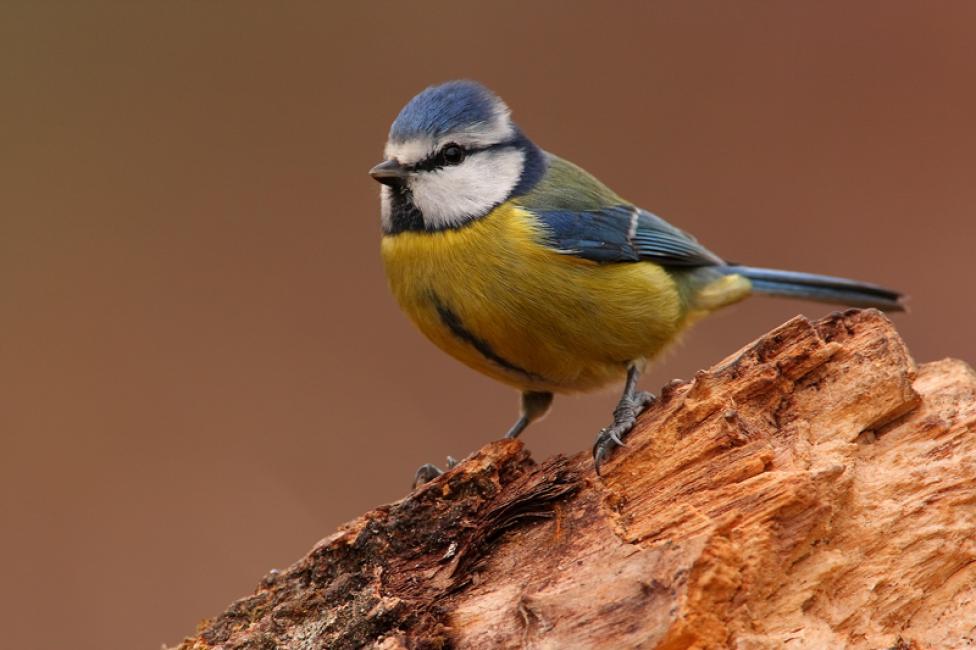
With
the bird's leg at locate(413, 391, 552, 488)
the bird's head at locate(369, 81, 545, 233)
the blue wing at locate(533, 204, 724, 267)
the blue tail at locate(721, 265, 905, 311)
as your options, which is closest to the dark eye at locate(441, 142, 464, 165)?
the bird's head at locate(369, 81, 545, 233)

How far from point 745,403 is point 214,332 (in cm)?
283

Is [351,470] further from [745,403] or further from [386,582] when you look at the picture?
[745,403]

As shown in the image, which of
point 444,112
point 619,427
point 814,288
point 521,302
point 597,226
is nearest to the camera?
point 619,427

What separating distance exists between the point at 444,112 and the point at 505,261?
1.34 ft

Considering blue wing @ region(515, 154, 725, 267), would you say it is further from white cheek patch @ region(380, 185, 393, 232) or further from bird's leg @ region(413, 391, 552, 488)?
bird's leg @ region(413, 391, 552, 488)

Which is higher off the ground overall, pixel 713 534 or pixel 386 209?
pixel 386 209

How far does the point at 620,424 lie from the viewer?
6.93 feet

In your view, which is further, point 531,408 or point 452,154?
point 531,408

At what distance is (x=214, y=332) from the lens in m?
4.26

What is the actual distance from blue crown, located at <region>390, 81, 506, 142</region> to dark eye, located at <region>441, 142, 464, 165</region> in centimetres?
4

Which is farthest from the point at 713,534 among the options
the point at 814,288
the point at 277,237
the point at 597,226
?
the point at 277,237

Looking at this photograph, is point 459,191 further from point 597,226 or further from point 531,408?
point 531,408

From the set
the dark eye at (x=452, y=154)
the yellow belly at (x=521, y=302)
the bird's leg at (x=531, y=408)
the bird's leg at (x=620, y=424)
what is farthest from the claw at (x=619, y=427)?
the dark eye at (x=452, y=154)

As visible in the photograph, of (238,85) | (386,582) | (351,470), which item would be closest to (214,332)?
(351,470)
